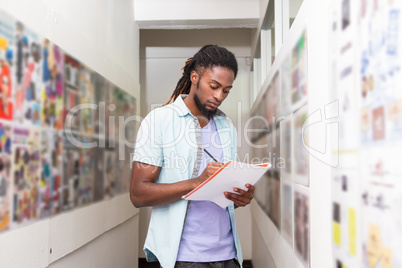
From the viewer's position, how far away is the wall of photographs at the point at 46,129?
4.23 feet

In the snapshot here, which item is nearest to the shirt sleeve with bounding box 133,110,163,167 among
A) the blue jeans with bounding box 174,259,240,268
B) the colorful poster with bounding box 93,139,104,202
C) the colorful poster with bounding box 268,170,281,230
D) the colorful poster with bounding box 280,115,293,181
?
the blue jeans with bounding box 174,259,240,268

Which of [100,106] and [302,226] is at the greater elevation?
[100,106]

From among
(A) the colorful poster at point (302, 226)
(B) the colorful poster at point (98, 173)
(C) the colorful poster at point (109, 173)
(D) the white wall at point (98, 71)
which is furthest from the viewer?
(C) the colorful poster at point (109, 173)

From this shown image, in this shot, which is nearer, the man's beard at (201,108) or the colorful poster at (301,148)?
the colorful poster at (301,148)

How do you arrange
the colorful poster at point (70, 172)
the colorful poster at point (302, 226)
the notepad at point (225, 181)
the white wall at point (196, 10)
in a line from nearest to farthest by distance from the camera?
the notepad at point (225, 181) → the colorful poster at point (302, 226) → the colorful poster at point (70, 172) → the white wall at point (196, 10)

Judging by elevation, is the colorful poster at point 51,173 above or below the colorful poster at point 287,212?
above

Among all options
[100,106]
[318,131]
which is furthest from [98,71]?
[318,131]

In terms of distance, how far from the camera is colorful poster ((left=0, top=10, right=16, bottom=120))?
1234 mm

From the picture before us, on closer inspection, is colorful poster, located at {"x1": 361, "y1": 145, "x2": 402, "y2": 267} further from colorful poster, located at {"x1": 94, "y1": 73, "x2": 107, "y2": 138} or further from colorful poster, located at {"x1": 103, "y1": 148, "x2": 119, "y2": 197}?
colorful poster, located at {"x1": 103, "y1": 148, "x2": 119, "y2": 197}

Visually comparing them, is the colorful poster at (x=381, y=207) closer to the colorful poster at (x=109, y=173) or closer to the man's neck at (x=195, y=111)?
the man's neck at (x=195, y=111)

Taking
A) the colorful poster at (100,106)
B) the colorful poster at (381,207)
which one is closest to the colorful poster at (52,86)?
the colorful poster at (100,106)

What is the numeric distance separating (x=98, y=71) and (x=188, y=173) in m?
1.16

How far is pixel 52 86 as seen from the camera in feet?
5.35

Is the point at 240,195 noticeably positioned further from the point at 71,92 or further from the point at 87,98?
the point at 87,98
